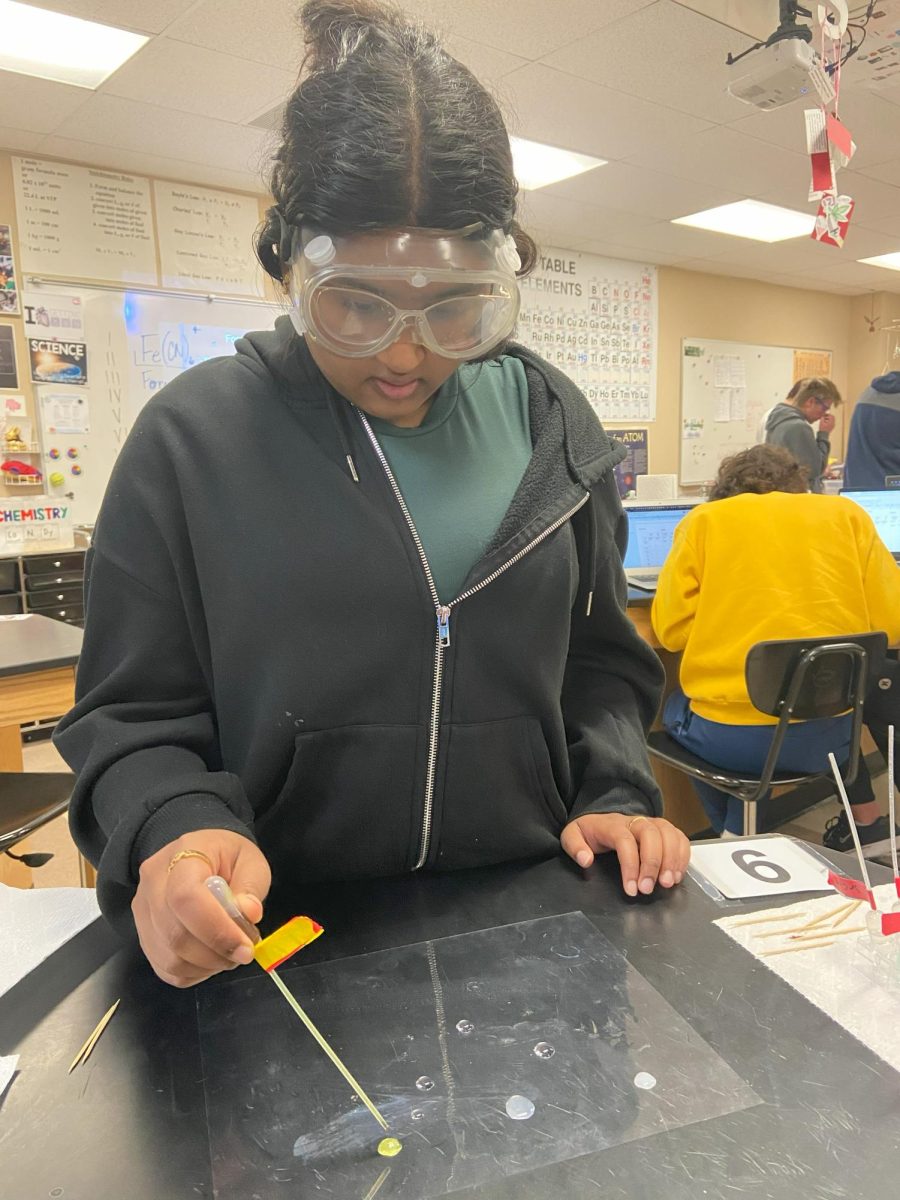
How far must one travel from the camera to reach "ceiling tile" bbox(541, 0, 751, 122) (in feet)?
9.50

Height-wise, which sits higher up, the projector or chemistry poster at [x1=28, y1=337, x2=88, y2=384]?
the projector

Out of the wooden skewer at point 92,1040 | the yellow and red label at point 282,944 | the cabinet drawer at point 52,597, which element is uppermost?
the yellow and red label at point 282,944

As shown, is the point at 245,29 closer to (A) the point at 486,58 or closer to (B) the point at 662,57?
(A) the point at 486,58

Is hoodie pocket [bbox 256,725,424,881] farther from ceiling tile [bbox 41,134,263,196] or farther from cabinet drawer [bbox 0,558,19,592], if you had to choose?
ceiling tile [bbox 41,134,263,196]

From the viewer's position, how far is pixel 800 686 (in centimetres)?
192

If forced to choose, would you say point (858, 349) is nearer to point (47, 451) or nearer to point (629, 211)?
point (629, 211)

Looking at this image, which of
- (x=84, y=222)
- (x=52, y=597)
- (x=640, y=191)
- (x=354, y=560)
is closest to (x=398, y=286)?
(x=354, y=560)

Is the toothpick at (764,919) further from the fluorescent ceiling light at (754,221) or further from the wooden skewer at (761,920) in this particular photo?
the fluorescent ceiling light at (754,221)

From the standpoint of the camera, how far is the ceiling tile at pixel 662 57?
2.90 metres

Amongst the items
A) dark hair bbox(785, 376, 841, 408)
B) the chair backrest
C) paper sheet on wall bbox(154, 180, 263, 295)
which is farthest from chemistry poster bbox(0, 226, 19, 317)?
dark hair bbox(785, 376, 841, 408)

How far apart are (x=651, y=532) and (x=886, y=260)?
5.26m

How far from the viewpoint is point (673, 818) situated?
8.99ft

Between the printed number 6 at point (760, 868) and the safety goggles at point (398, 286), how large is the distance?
0.56 m

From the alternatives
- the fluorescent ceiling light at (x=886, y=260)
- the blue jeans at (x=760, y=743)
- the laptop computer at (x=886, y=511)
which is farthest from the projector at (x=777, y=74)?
the fluorescent ceiling light at (x=886, y=260)
